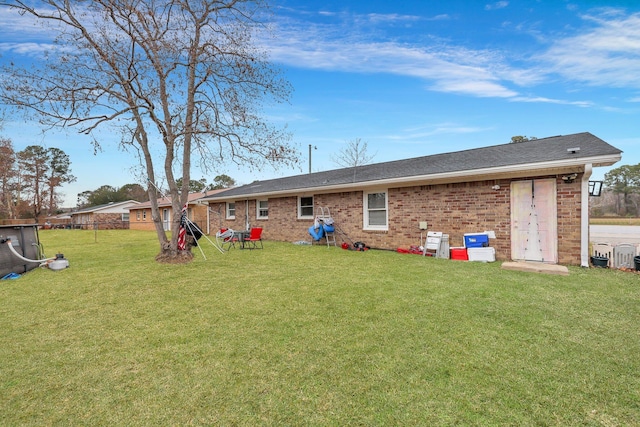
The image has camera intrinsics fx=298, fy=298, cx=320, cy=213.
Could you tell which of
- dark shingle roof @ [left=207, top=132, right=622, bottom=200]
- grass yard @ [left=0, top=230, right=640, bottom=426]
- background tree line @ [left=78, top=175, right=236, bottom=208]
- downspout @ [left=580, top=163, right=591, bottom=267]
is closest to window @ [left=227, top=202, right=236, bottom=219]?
dark shingle roof @ [left=207, top=132, right=622, bottom=200]

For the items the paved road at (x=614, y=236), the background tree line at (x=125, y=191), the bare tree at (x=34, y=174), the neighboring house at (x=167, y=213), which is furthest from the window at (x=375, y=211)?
the background tree line at (x=125, y=191)

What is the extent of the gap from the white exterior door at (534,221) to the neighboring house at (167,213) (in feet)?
56.9

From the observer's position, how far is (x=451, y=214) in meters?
8.70

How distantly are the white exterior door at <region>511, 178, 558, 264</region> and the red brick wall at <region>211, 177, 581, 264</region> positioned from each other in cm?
12

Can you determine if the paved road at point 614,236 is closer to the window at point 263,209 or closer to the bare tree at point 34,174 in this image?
the window at point 263,209

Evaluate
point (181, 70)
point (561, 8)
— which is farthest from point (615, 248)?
point (181, 70)

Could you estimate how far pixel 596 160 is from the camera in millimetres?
6223

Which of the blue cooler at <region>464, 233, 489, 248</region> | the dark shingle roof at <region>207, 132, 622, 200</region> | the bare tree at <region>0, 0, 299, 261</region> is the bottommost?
the blue cooler at <region>464, 233, 489, 248</region>

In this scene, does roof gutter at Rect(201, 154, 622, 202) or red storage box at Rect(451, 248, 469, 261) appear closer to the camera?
roof gutter at Rect(201, 154, 622, 202)

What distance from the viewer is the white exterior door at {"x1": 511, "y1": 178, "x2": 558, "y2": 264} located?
7.16 meters

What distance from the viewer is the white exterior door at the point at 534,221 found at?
23.5ft

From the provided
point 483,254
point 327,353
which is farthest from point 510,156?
point 327,353

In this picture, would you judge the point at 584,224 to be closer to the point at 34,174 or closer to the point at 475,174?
the point at 475,174

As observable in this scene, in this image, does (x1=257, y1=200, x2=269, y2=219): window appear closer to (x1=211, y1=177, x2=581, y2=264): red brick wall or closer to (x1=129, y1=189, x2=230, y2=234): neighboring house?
(x1=211, y1=177, x2=581, y2=264): red brick wall
